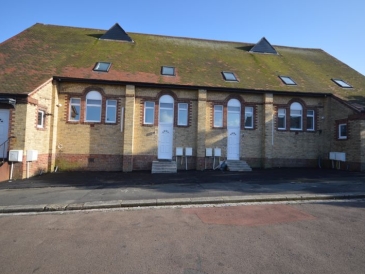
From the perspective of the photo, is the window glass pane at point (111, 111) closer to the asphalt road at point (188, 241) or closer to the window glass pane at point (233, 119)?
the window glass pane at point (233, 119)

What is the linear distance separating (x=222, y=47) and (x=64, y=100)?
1428 cm

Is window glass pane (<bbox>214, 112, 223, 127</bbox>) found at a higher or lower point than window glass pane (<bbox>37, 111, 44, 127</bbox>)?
higher

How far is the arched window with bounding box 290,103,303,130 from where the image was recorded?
15.9 meters

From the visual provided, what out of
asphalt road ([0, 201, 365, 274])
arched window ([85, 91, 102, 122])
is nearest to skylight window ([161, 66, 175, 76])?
arched window ([85, 91, 102, 122])

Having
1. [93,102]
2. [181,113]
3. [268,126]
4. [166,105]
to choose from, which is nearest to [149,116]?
[166,105]

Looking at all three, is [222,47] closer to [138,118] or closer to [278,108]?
[278,108]

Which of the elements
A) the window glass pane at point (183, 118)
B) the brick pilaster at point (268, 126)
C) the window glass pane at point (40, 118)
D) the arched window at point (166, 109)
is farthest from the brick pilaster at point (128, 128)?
the brick pilaster at point (268, 126)

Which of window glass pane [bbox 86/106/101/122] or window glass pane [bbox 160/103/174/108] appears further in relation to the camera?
window glass pane [bbox 160/103/174/108]

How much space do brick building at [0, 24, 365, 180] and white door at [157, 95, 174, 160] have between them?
6 centimetres

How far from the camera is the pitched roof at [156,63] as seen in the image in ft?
45.5

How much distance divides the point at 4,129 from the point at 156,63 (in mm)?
9968

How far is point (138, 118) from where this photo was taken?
14.4 m

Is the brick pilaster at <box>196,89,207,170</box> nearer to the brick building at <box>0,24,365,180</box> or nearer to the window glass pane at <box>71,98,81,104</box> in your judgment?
the brick building at <box>0,24,365,180</box>

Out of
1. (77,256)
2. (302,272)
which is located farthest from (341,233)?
(77,256)
